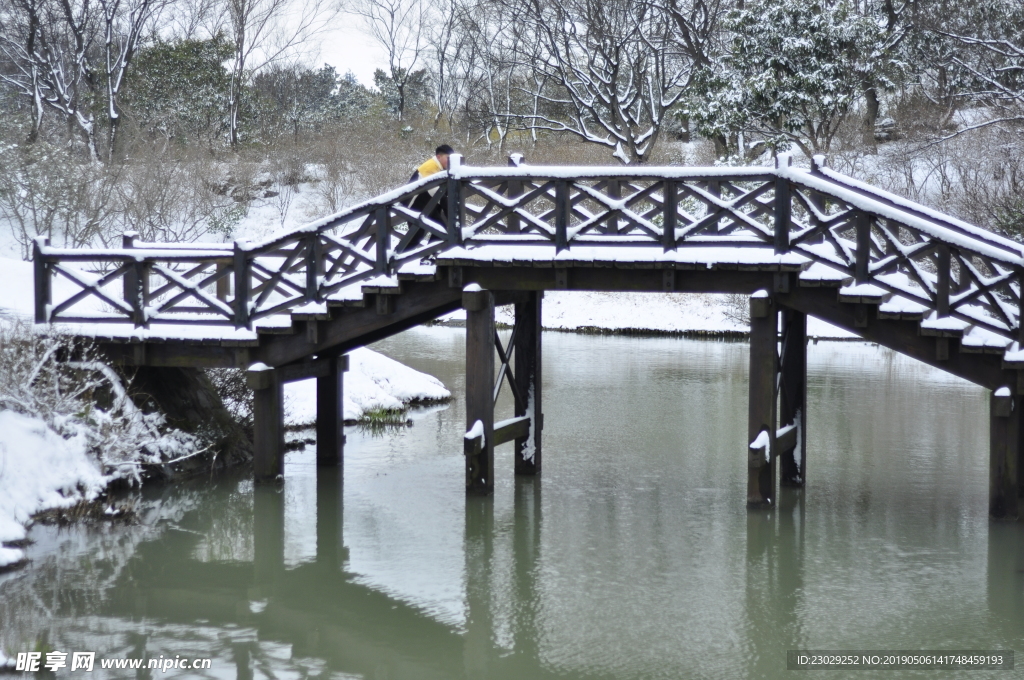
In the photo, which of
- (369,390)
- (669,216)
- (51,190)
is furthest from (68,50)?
(669,216)

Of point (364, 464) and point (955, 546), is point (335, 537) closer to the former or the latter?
point (364, 464)

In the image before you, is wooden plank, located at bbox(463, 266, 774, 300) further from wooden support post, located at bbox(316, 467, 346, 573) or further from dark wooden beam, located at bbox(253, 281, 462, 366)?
wooden support post, located at bbox(316, 467, 346, 573)

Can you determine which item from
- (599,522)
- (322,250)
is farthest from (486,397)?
(322,250)

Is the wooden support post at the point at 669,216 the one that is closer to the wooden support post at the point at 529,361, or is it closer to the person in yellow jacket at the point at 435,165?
the wooden support post at the point at 529,361

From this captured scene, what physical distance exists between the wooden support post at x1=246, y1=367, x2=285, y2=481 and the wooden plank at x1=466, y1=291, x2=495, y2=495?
7.09 ft

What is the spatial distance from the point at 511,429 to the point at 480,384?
3.53 ft

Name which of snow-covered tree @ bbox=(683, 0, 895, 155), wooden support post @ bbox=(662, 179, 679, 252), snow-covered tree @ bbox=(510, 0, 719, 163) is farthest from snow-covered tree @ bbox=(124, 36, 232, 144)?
wooden support post @ bbox=(662, 179, 679, 252)

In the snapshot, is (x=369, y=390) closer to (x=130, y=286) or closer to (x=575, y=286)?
(x=130, y=286)

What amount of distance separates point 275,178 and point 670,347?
2075 cm

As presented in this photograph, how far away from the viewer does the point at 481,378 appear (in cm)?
Answer: 1134

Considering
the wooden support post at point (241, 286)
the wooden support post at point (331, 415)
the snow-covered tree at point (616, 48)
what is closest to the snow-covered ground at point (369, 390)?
the wooden support post at point (331, 415)

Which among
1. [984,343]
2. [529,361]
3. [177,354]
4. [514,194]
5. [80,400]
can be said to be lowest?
[80,400]

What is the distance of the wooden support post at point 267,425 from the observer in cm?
1184

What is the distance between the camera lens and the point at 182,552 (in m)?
9.93
